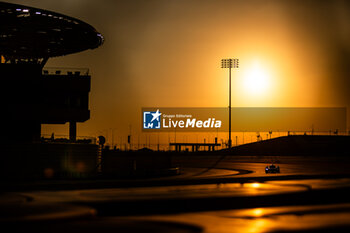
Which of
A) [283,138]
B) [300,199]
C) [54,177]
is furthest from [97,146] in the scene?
[283,138]

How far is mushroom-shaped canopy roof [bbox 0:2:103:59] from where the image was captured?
47156 millimetres

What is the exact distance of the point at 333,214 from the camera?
2009 centimetres

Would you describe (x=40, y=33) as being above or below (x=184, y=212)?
above

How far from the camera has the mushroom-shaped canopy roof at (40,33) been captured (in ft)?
155

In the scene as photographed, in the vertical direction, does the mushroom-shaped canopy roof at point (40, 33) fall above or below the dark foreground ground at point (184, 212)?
above

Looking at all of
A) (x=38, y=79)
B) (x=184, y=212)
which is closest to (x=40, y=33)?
(x=38, y=79)

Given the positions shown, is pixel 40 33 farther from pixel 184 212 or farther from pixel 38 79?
pixel 184 212

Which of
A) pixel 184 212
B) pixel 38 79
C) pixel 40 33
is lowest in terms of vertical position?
pixel 184 212

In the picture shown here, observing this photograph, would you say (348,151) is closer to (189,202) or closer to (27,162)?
(27,162)

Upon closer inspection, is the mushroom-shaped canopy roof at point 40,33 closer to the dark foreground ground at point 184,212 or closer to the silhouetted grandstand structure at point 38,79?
the silhouetted grandstand structure at point 38,79

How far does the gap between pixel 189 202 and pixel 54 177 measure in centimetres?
2167

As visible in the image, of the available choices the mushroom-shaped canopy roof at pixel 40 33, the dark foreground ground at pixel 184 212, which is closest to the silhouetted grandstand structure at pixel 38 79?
the mushroom-shaped canopy roof at pixel 40 33

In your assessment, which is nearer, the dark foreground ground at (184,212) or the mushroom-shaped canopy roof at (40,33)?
the dark foreground ground at (184,212)

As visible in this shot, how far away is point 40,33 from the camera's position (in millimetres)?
51969
